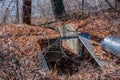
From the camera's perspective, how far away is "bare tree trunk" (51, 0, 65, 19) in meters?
10.1

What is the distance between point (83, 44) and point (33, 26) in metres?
1.87

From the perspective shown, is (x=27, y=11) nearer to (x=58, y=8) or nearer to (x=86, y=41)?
(x=58, y=8)

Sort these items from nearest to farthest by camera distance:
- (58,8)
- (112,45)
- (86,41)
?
(112,45), (86,41), (58,8)

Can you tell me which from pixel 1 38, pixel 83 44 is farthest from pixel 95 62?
pixel 1 38

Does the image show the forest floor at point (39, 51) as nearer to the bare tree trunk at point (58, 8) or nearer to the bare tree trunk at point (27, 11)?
the bare tree trunk at point (27, 11)

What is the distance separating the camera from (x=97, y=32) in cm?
869

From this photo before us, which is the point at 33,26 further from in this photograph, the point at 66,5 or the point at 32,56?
the point at 32,56

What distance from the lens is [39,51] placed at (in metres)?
7.66

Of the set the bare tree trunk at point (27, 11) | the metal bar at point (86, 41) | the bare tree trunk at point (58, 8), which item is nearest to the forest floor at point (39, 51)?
the metal bar at point (86, 41)

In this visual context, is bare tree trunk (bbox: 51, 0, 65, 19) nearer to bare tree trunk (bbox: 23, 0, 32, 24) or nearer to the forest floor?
the forest floor

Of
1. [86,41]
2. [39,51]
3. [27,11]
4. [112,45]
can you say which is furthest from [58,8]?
[112,45]

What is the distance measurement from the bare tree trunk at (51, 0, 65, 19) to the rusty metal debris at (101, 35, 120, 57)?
2.96 metres

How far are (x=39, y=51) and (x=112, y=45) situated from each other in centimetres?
156

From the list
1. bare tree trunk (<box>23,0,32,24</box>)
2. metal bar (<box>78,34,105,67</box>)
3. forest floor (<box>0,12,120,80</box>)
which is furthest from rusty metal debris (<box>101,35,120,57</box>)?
bare tree trunk (<box>23,0,32,24</box>)
